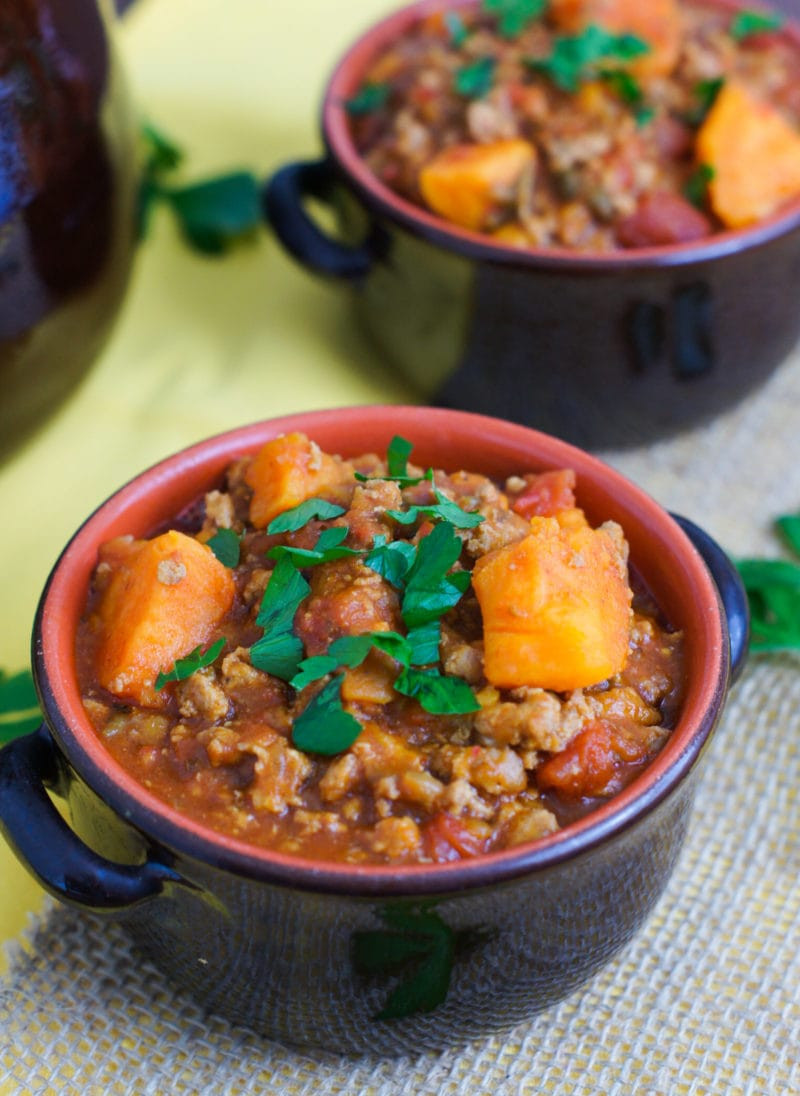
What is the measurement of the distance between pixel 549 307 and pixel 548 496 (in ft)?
2.27

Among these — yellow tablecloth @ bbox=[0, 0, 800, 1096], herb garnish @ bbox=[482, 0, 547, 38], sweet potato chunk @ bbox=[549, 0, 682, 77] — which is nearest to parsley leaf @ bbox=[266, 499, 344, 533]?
yellow tablecloth @ bbox=[0, 0, 800, 1096]

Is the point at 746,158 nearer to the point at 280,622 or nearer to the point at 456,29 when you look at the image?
the point at 456,29

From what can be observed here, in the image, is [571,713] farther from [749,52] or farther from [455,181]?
[749,52]

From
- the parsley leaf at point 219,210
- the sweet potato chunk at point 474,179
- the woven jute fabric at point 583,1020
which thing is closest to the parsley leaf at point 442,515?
the woven jute fabric at point 583,1020

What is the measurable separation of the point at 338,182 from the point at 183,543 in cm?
126

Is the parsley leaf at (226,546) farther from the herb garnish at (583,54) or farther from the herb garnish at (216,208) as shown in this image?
the herb garnish at (216,208)

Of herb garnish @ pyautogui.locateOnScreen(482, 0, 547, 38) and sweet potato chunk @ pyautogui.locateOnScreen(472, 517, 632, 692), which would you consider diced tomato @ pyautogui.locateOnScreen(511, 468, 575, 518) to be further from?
herb garnish @ pyautogui.locateOnScreen(482, 0, 547, 38)

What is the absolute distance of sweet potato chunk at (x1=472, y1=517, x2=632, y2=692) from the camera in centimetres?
170

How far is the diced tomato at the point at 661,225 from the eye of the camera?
8.59 ft

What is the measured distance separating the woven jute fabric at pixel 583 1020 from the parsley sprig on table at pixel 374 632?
58 centimetres

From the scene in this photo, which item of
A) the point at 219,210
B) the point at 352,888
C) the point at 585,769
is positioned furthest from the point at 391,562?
the point at 219,210

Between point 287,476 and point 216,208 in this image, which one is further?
point 216,208

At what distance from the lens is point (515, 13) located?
3.00m

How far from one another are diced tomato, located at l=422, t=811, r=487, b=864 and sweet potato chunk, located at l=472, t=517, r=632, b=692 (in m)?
0.21
